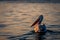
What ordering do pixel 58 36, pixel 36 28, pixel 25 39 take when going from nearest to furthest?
pixel 25 39 < pixel 58 36 < pixel 36 28

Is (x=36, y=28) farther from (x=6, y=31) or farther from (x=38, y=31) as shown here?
(x=6, y=31)

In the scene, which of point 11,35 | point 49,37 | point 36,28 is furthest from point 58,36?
A: point 11,35

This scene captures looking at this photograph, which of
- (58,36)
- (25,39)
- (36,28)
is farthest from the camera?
(36,28)

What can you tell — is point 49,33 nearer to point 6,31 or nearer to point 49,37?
point 49,37

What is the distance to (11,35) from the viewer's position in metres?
28.7

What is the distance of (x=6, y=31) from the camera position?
31.4 m

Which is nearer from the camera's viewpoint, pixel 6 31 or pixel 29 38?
pixel 29 38

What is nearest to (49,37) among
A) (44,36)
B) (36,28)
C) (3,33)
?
(44,36)

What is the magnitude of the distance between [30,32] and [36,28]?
0.97 meters

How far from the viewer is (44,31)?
29.6 m

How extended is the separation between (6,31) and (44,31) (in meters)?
4.65

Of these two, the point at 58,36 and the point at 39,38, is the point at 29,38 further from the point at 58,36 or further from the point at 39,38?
the point at 58,36

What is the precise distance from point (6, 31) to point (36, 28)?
149 inches

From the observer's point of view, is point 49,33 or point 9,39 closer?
point 9,39
